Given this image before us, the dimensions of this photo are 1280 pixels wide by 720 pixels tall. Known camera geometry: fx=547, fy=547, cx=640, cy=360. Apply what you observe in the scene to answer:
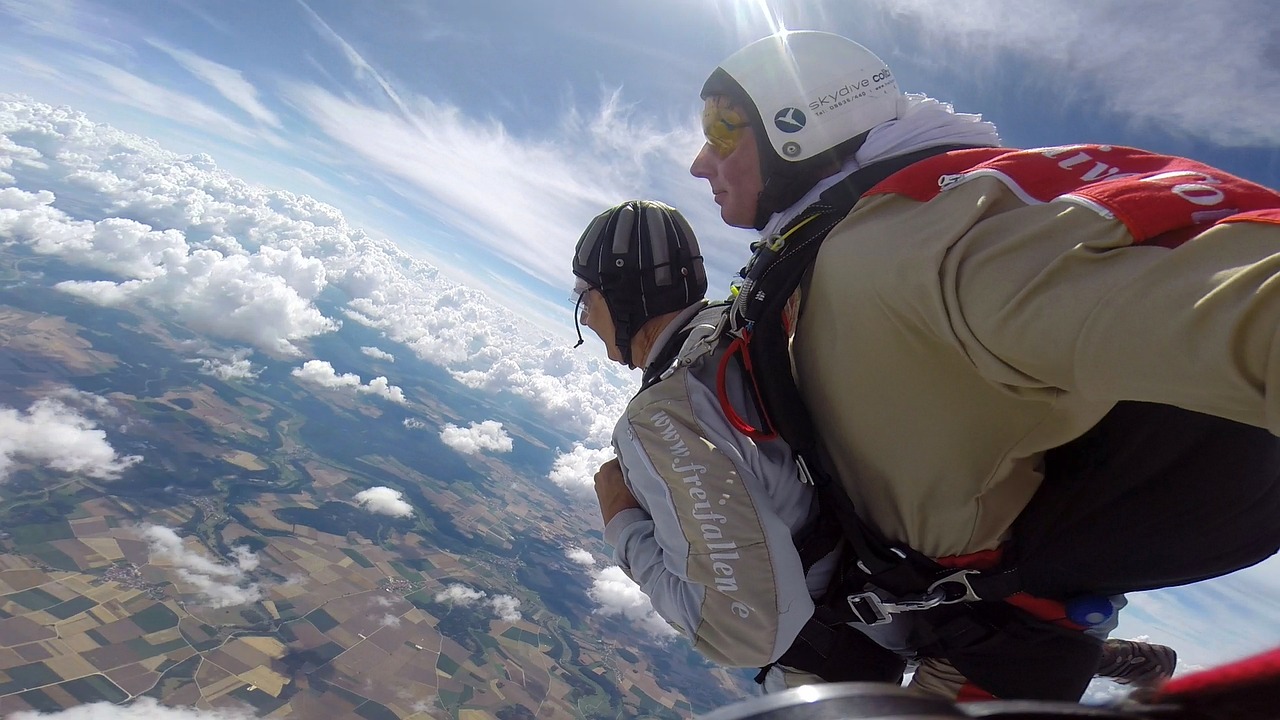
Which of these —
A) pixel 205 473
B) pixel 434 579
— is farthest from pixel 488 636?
pixel 205 473

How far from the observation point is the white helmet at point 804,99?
1908 millimetres

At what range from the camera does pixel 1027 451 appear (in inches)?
49.2

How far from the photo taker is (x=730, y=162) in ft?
6.82

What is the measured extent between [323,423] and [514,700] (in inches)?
2726

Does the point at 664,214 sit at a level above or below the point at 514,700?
above

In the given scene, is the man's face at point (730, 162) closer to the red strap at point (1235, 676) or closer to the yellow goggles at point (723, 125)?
the yellow goggles at point (723, 125)

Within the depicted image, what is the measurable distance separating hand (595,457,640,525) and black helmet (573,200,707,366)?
728 millimetres

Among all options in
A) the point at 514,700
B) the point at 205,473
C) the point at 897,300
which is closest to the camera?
the point at 897,300

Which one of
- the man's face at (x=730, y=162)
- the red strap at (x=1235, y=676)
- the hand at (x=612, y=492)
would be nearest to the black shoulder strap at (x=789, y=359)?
the man's face at (x=730, y=162)

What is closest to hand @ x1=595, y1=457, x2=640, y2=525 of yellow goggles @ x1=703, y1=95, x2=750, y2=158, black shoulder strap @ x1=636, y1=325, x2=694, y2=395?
black shoulder strap @ x1=636, y1=325, x2=694, y2=395

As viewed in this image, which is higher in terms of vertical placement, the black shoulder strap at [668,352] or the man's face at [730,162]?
the man's face at [730,162]

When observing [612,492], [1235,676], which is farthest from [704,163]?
[1235,676]

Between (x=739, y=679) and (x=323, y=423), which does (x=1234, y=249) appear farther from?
(x=323, y=423)

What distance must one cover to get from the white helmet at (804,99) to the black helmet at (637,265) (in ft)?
2.61
